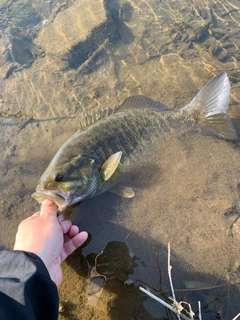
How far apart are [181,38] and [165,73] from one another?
4.32ft

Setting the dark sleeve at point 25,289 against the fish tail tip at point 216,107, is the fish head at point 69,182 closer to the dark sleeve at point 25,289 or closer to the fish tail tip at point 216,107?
the dark sleeve at point 25,289

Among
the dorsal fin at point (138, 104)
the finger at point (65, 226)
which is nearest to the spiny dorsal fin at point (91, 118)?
the dorsal fin at point (138, 104)

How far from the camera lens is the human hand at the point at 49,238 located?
2.64 m

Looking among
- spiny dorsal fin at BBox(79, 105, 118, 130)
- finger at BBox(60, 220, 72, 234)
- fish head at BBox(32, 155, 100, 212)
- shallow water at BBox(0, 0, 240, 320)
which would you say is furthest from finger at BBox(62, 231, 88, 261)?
spiny dorsal fin at BBox(79, 105, 118, 130)

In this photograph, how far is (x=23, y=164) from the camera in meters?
4.25

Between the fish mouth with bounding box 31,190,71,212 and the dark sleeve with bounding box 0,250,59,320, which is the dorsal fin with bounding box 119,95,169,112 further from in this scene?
the dark sleeve with bounding box 0,250,59,320

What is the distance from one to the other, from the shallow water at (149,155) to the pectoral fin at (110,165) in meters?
0.36

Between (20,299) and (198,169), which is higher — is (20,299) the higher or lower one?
the higher one

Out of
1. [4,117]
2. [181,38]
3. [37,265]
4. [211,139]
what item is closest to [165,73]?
[181,38]

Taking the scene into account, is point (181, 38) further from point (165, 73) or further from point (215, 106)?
point (215, 106)

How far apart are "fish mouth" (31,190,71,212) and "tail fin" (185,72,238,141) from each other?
2280mm

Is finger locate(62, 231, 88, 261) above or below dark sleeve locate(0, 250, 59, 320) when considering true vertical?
below

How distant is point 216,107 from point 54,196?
2589 millimetres

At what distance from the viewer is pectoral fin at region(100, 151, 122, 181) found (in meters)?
3.64
